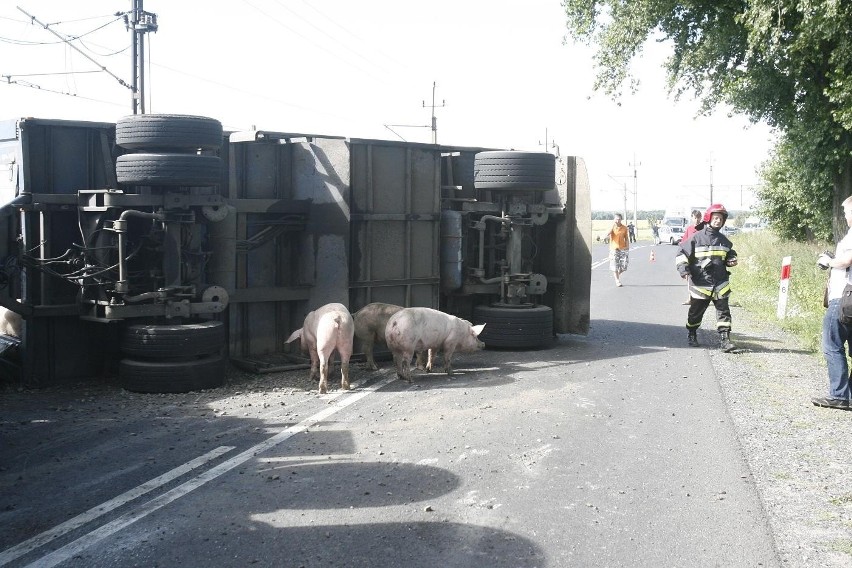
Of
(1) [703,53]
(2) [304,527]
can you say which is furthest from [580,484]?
(1) [703,53]

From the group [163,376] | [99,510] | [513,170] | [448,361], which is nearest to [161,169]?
[163,376]

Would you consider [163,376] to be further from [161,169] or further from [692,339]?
[692,339]

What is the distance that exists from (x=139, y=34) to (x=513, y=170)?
19715 mm

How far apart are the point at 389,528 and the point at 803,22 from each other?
19183 millimetres

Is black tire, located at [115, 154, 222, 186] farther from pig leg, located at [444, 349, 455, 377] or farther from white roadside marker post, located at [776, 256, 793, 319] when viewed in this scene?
white roadside marker post, located at [776, 256, 793, 319]

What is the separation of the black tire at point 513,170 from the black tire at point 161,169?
16.3 feet

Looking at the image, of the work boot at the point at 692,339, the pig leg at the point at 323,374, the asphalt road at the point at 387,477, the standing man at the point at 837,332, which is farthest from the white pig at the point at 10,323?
the work boot at the point at 692,339

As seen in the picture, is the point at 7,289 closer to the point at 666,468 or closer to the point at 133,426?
the point at 133,426

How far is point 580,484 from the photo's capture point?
7016 millimetres

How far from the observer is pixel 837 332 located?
396 inches

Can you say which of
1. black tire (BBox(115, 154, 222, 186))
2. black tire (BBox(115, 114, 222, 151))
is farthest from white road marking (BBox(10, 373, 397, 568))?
black tire (BBox(115, 114, 222, 151))

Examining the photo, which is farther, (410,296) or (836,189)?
(836,189)

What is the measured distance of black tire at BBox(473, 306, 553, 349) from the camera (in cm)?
1413

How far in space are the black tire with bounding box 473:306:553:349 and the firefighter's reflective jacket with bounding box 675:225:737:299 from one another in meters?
2.25
